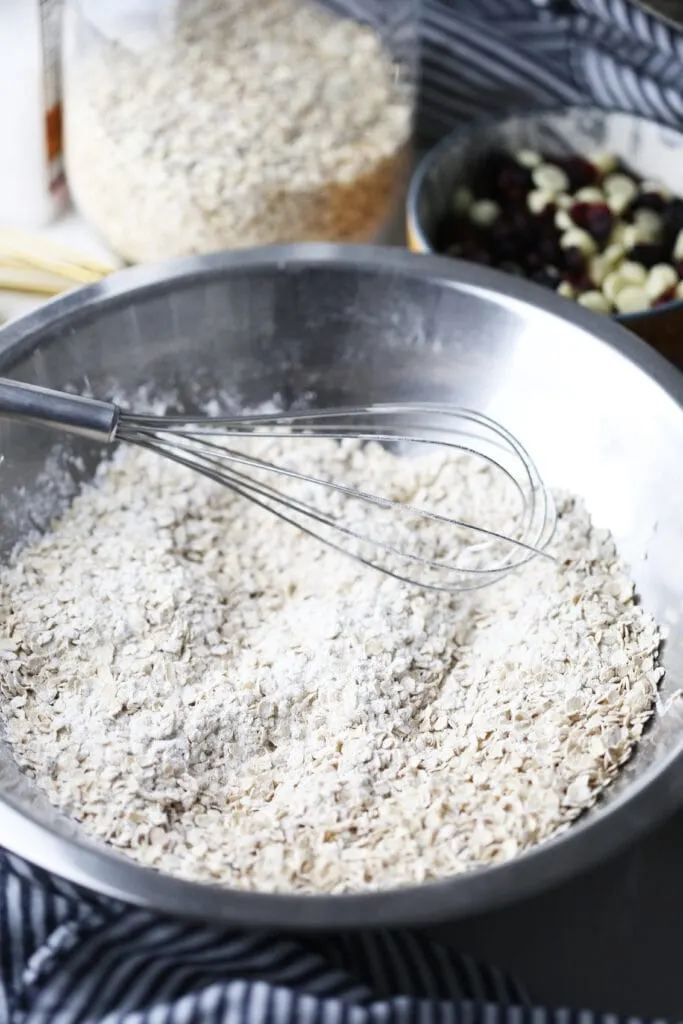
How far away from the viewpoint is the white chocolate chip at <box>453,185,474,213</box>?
94 cm

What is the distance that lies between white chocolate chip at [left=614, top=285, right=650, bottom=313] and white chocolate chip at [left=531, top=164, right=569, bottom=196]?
12cm

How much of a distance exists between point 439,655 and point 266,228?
350 millimetres

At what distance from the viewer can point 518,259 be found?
35.2 inches

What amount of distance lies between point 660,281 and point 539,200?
0.12 metres

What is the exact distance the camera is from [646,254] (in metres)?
0.88

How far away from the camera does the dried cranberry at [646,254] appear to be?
2.89ft

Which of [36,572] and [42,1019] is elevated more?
[36,572]

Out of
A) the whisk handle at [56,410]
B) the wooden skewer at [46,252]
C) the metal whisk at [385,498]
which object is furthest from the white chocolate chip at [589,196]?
the whisk handle at [56,410]

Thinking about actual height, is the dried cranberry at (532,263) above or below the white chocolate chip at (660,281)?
below

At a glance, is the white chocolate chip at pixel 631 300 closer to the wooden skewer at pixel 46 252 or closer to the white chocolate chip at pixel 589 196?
the white chocolate chip at pixel 589 196

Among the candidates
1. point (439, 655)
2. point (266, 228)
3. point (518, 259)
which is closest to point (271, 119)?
point (266, 228)

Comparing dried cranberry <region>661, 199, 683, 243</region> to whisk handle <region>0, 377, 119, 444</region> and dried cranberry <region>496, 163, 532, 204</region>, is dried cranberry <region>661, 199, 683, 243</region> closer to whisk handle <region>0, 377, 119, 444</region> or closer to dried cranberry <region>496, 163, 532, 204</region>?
dried cranberry <region>496, 163, 532, 204</region>

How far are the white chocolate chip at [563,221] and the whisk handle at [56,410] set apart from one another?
1.40 feet

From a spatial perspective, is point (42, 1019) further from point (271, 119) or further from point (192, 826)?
point (271, 119)
